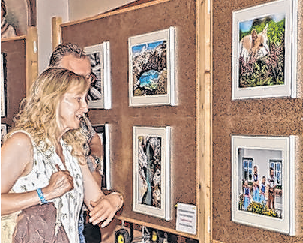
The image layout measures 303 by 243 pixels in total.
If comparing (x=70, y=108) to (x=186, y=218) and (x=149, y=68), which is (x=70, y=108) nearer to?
(x=149, y=68)

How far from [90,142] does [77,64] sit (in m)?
0.39

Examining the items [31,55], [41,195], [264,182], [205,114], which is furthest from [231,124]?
[31,55]

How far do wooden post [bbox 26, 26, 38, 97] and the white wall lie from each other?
0.03 meters

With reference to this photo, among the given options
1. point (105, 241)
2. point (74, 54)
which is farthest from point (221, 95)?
point (105, 241)

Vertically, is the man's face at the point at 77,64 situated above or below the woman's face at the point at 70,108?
above

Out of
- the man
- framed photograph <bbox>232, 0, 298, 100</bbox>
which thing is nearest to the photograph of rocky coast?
the man

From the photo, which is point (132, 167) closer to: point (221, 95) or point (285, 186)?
point (221, 95)

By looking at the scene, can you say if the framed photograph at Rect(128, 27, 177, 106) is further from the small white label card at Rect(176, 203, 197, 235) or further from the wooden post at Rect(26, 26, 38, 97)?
the wooden post at Rect(26, 26, 38, 97)

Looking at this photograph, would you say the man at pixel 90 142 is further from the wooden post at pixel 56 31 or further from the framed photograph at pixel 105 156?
the wooden post at pixel 56 31

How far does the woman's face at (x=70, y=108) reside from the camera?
195cm

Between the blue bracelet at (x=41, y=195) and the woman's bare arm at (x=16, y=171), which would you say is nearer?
the woman's bare arm at (x=16, y=171)

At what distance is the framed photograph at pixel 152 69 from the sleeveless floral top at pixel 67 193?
0.43m

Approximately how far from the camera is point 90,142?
2.44 metres

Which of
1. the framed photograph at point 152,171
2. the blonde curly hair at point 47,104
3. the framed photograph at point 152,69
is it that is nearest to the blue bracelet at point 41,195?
the blonde curly hair at point 47,104
